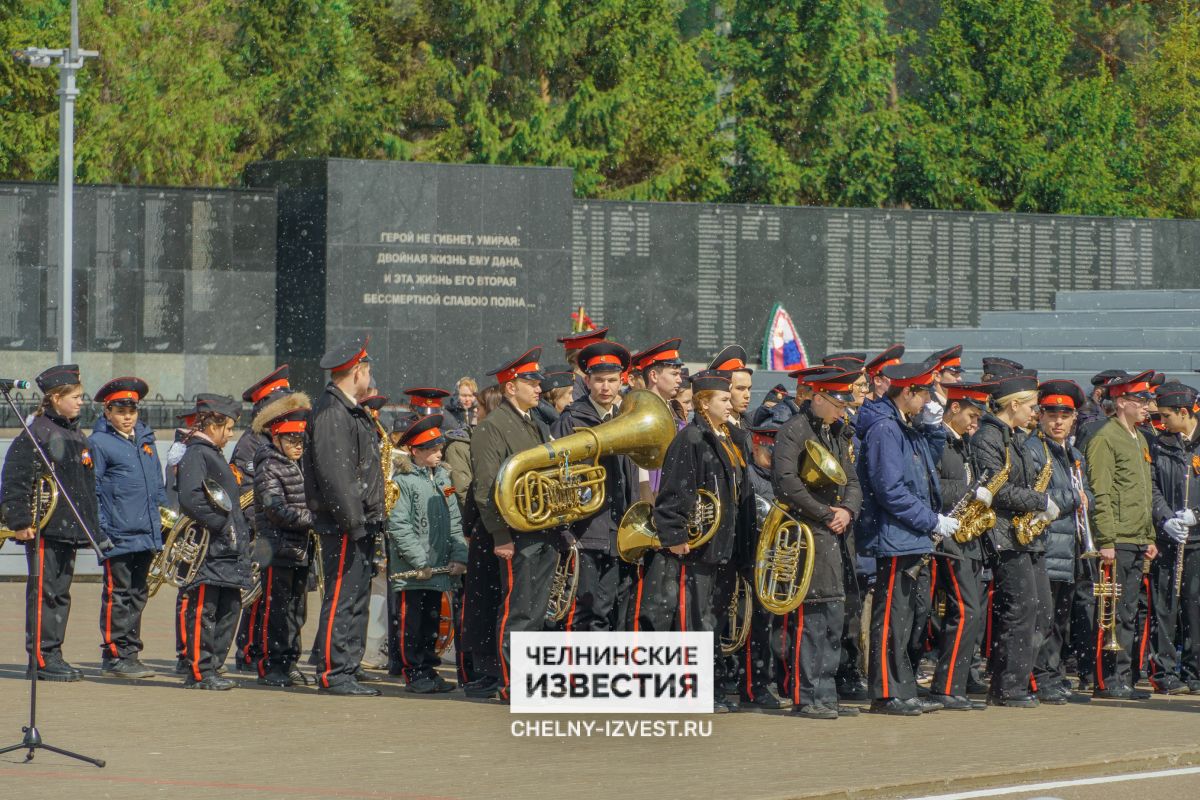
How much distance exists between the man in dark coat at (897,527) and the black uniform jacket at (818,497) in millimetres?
184

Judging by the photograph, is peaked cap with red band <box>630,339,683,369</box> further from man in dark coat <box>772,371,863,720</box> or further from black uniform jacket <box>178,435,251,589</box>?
black uniform jacket <box>178,435,251,589</box>

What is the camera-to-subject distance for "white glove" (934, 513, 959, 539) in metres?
10.8

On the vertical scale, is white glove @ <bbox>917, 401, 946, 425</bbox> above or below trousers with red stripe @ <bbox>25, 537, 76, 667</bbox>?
above

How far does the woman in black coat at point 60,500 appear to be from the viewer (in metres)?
11.4

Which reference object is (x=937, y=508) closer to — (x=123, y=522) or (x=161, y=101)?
(x=123, y=522)

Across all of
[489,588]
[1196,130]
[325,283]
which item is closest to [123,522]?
[489,588]

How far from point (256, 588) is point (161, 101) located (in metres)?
27.9

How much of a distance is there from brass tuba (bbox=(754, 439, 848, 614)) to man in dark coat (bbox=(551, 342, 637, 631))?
83 cm

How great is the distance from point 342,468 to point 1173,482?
501cm

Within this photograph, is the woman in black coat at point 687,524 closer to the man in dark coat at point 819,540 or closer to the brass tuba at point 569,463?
the brass tuba at point 569,463

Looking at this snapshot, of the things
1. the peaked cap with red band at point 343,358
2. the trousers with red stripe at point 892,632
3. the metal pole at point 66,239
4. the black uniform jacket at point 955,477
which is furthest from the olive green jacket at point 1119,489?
the metal pole at point 66,239

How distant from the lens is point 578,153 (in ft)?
128

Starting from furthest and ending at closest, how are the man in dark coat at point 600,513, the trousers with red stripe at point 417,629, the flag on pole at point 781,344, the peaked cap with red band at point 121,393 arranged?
the flag on pole at point 781,344 < the peaked cap with red band at point 121,393 < the trousers with red stripe at point 417,629 < the man in dark coat at point 600,513

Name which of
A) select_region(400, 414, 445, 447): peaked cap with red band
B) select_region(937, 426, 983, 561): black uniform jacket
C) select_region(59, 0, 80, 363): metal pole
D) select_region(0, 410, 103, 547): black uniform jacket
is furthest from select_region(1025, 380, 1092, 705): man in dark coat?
select_region(59, 0, 80, 363): metal pole
